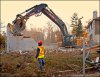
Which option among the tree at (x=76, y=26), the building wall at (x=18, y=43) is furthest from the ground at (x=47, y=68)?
the tree at (x=76, y=26)

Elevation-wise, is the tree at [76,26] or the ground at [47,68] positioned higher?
the tree at [76,26]

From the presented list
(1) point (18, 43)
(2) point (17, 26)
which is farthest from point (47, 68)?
(1) point (18, 43)

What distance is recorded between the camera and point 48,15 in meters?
34.2

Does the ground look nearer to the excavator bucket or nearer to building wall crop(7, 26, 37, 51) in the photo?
building wall crop(7, 26, 37, 51)

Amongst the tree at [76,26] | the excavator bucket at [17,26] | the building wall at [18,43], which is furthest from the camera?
the tree at [76,26]

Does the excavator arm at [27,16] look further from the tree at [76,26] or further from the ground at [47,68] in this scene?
the tree at [76,26]

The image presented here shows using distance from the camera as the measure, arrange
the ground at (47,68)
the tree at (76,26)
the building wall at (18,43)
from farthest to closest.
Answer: the tree at (76,26) → the building wall at (18,43) → the ground at (47,68)

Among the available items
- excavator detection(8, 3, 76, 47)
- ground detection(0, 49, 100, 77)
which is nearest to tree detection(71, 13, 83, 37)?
excavator detection(8, 3, 76, 47)

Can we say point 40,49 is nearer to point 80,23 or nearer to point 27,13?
point 27,13

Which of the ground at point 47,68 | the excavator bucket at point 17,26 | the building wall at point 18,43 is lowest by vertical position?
the ground at point 47,68

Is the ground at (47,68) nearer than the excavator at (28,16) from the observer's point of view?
Yes

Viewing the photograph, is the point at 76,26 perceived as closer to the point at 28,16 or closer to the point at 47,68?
the point at 28,16

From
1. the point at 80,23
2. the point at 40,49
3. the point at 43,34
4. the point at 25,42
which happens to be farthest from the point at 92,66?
the point at 43,34

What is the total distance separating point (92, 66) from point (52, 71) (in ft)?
10.2
